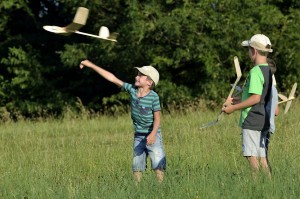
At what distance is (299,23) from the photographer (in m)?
19.3

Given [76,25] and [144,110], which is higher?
[76,25]

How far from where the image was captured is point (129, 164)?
827cm

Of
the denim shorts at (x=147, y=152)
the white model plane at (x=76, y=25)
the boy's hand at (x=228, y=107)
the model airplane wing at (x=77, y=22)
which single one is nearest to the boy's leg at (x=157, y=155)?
the denim shorts at (x=147, y=152)

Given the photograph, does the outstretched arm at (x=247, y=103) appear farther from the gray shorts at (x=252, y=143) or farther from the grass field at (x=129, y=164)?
the grass field at (x=129, y=164)

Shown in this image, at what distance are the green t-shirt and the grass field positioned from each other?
18.7 inches

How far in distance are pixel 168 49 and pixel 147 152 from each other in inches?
→ 467

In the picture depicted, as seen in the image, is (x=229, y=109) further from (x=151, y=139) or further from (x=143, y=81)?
(x=143, y=81)

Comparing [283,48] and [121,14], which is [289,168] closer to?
[283,48]

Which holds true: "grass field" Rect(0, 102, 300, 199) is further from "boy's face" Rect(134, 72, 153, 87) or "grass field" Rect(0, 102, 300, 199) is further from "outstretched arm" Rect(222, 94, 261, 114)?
"boy's face" Rect(134, 72, 153, 87)

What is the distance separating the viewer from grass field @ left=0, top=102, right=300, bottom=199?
19.2 feet

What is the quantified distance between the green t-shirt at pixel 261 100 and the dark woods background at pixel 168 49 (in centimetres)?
1022

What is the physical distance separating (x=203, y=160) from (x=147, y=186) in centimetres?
204

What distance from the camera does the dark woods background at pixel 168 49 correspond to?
17.9 m

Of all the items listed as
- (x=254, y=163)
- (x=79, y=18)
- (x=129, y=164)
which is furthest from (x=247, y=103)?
(x=129, y=164)
